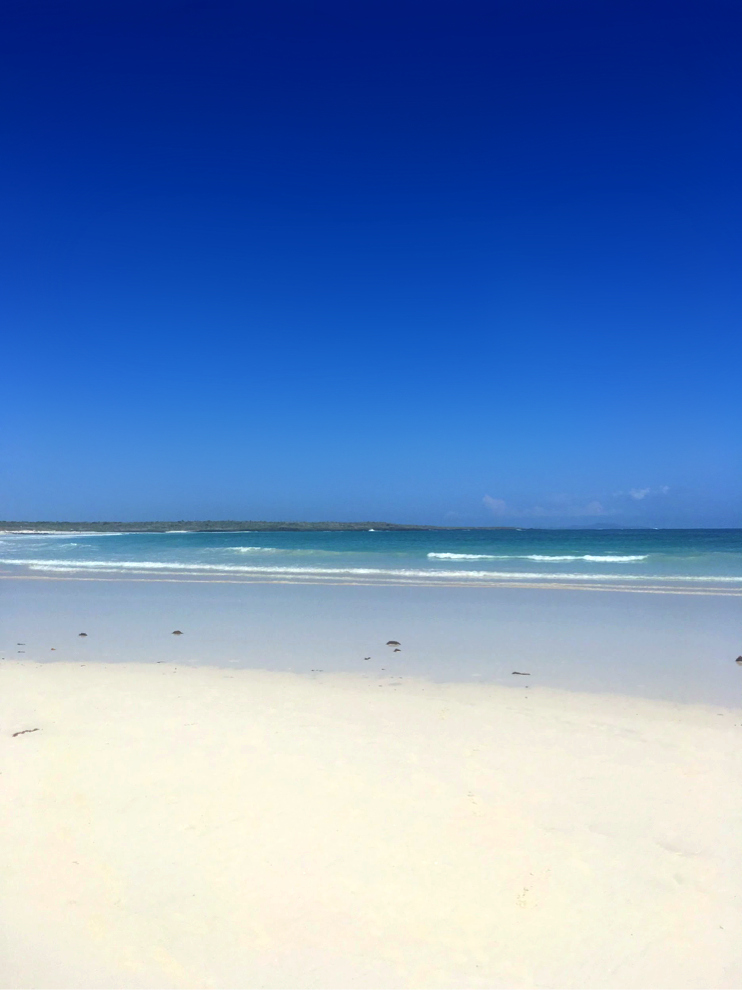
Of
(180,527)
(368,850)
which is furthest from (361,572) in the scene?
(180,527)

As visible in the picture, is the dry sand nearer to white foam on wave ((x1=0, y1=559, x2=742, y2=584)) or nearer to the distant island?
white foam on wave ((x1=0, y1=559, x2=742, y2=584))

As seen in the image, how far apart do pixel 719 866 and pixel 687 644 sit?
23.0 ft

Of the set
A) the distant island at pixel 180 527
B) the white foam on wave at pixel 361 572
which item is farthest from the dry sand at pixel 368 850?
the distant island at pixel 180 527

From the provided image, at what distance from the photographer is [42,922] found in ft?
9.73

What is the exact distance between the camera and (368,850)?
3.56 meters

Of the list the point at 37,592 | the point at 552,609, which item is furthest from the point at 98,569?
the point at 552,609

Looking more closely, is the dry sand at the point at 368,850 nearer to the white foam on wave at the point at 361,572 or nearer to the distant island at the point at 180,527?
the white foam on wave at the point at 361,572

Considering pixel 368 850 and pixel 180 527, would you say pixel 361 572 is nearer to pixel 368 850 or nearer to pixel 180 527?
pixel 368 850

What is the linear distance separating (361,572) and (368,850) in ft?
64.4

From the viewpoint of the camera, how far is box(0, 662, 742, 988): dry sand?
2777 mm

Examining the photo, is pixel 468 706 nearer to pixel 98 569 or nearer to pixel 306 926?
pixel 306 926

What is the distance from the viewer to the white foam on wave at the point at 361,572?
69.1ft

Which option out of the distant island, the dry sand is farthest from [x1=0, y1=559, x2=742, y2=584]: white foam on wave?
the distant island

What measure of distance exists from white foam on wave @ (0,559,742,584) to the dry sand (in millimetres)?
15720
